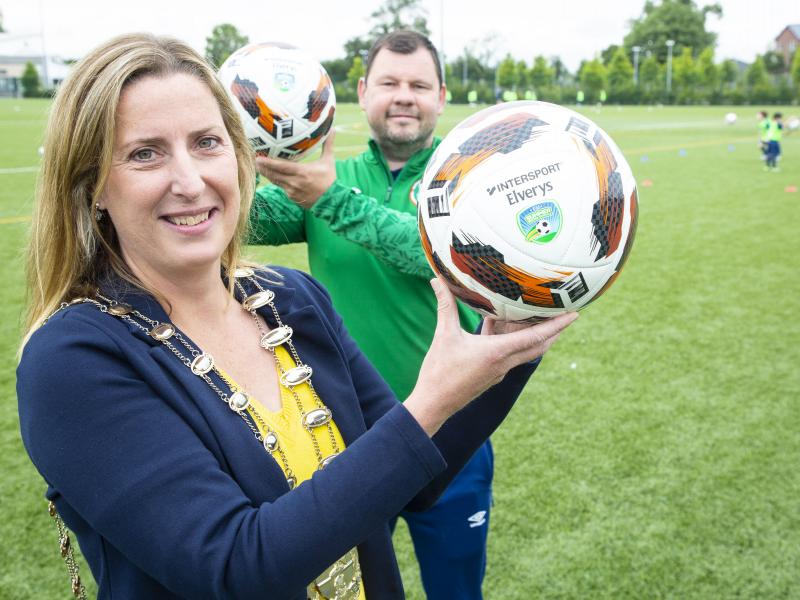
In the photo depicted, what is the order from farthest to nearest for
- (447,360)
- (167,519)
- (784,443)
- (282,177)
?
(784,443) → (282,177) → (447,360) → (167,519)

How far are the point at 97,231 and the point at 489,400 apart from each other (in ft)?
3.55

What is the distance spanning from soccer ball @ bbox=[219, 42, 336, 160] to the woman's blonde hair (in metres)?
1.05

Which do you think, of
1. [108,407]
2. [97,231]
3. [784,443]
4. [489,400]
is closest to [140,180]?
[97,231]

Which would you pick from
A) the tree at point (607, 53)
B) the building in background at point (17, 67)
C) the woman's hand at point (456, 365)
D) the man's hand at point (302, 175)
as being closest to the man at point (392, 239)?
the man's hand at point (302, 175)

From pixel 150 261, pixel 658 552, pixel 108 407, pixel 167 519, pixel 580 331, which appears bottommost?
pixel 658 552

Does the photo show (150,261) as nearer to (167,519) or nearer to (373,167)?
(167,519)

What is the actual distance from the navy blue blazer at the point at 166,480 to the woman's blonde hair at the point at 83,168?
18 cm

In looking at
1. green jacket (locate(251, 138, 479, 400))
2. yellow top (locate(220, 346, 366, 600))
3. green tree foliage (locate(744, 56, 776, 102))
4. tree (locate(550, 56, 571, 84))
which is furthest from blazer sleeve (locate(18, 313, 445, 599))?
tree (locate(550, 56, 571, 84))

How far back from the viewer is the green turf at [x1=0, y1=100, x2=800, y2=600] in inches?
147

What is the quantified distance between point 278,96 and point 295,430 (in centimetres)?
161

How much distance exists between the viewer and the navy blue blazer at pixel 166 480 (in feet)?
4.25

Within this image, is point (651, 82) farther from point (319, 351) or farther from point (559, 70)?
point (319, 351)

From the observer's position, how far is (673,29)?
9306 centimetres

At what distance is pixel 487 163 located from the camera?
1708 millimetres
